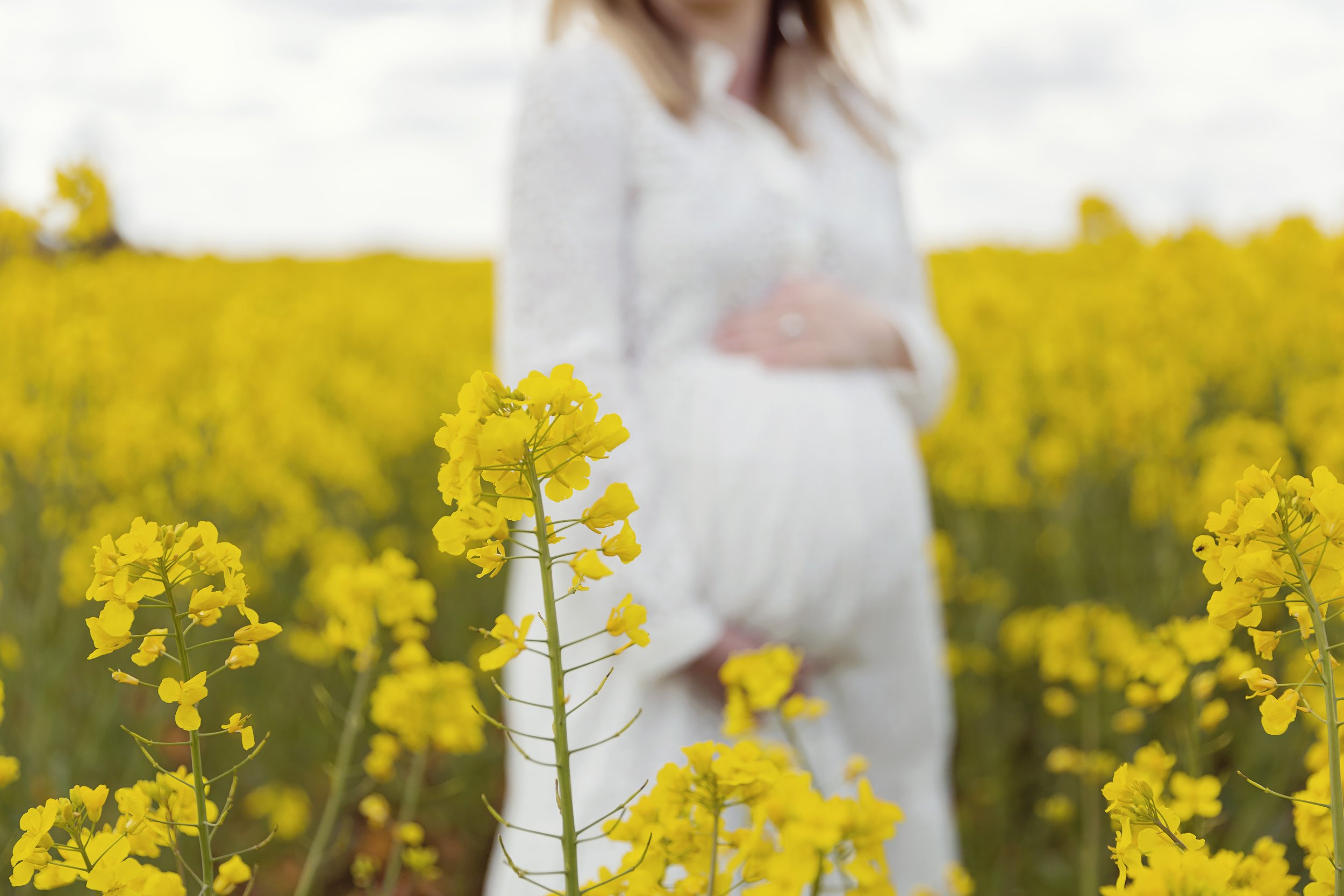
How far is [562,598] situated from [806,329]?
3.24 feet

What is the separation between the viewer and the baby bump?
1.31 metres

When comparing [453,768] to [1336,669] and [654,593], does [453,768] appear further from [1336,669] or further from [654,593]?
[1336,669]

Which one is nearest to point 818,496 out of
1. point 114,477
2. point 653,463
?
point 653,463

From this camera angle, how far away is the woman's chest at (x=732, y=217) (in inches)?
55.2

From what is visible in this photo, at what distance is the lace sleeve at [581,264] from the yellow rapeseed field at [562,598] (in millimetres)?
118

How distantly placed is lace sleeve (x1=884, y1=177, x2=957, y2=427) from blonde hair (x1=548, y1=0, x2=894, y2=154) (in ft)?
0.66

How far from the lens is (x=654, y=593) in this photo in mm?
1266

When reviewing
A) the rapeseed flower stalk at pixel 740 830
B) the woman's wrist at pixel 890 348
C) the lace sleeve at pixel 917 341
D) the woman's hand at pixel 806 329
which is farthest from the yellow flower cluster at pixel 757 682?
the lace sleeve at pixel 917 341

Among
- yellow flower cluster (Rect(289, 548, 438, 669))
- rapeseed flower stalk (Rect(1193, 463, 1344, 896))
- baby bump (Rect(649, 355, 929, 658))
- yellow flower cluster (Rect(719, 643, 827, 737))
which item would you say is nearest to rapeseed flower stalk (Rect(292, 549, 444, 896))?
yellow flower cluster (Rect(289, 548, 438, 669))

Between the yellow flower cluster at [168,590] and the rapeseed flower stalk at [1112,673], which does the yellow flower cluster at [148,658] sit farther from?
the rapeseed flower stalk at [1112,673]

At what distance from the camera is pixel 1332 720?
451mm

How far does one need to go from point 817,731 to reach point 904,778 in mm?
249

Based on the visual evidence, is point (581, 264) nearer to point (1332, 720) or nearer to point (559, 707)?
point (559, 707)

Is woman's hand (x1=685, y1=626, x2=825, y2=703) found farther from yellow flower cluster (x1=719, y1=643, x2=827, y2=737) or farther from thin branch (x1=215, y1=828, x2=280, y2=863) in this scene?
thin branch (x1=215, y1=828, x2=280, y2=863)
